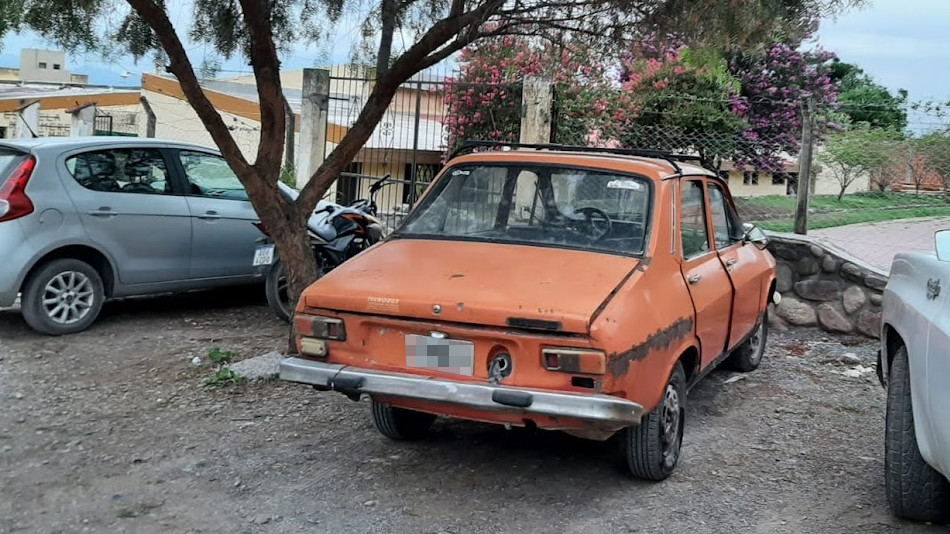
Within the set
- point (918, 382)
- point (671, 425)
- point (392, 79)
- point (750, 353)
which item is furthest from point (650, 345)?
point (750, 353)

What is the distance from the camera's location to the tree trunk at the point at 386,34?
6.79 m

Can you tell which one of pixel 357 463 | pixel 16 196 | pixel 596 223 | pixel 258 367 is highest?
pixel 596 223

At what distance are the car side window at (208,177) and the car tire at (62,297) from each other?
123cm

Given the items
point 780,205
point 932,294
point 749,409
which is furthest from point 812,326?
point 932,294

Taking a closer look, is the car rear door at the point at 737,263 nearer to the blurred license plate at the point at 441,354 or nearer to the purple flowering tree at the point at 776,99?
→ the blurred license plate at the point at 441,354

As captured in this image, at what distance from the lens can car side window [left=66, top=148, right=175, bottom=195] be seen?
742 centimetres

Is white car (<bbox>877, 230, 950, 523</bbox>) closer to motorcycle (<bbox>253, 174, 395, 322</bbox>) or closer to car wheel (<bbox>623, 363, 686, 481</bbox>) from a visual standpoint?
car wheel (<bbox>623, 363, 686, 481</bbox>)

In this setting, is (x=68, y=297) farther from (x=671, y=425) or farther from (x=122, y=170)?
(x=671, y=425)

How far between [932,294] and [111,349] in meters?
5.77

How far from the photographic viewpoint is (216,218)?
823 cm

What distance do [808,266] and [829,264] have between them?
7.6 inches

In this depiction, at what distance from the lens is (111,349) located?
7.11 metres

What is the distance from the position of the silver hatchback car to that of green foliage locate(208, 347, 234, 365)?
1.32m

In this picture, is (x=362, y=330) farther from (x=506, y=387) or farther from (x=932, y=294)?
(x=932, y=294)
